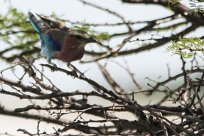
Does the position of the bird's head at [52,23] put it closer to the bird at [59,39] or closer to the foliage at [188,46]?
the bird at [59,39]

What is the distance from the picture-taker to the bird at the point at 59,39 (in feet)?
13.4

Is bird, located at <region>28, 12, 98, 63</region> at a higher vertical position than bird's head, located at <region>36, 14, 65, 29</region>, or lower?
A: lower

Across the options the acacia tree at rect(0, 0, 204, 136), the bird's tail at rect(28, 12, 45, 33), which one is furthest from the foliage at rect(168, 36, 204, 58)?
the bird's tail at rect(28, 12, 45, 33)

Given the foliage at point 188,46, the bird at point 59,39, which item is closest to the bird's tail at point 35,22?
the bird at point 59,39

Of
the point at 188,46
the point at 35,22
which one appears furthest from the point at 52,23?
the point at 188,46

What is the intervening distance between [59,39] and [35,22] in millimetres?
214

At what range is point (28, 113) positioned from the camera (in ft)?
14.4

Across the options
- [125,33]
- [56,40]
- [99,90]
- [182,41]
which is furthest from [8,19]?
[182,41]

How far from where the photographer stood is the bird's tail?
13.8ft

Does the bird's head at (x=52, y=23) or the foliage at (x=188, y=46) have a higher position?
the bird's head at (x=52, y=23)

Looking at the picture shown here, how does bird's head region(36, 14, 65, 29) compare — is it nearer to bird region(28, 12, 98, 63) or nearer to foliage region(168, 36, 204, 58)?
bird region(28, 12, 98, 63)

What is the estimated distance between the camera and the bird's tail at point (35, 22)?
4195mm

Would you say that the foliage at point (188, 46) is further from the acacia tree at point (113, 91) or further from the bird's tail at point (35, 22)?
the bird's tail at point (35, 22)

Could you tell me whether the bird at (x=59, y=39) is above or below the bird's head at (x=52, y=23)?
below
